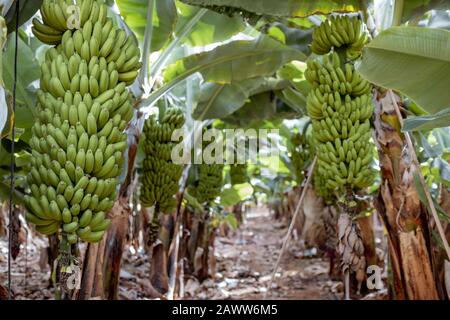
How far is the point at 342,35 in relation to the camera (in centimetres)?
195

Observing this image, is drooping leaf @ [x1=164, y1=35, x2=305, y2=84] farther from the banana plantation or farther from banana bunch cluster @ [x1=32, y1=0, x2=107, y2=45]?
banana bunch cluster @ [x1=32, y1=0, x2=107, y2=45]

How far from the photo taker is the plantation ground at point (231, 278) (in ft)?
11.9

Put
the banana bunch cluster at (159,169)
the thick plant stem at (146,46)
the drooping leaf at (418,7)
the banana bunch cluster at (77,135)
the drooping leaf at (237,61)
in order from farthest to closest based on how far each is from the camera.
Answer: the banana bunch cluster at (159,169)
the drooping leaf at (237,61)
the thick plant stem at (146,46)
the drooping leaf at (418,7)
the banana bunch cluster at (77,135)

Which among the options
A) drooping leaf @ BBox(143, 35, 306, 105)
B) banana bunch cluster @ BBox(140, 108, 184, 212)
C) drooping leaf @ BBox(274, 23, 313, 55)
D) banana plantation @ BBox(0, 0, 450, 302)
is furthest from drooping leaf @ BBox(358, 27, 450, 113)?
banana bunch cluster @ BBox(140, 108, 184, 212)

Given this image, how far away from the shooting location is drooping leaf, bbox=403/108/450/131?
1261 millimetres

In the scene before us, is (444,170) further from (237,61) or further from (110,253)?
(110,253)

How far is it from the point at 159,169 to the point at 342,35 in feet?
4.60

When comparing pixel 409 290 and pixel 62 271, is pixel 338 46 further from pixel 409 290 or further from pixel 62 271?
pixel 62 271

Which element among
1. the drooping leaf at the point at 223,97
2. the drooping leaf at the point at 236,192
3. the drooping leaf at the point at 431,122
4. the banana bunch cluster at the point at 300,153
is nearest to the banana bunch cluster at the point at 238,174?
the drooping leaf at the point at 236,192

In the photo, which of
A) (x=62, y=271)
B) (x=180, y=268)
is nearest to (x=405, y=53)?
(x=62, y=271)

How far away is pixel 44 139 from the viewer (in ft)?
3.83

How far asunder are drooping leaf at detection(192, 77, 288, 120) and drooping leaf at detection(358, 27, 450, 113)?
1.57 m

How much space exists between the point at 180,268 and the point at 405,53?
8.45ft

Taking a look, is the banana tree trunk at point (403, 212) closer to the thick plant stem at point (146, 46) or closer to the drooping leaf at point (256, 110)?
the thick plant stem at point (146, 46)
